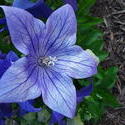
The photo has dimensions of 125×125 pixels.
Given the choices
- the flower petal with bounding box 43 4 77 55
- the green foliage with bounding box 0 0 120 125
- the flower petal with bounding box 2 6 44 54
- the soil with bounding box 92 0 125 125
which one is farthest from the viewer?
the soil with bounding box 92 0 125 125

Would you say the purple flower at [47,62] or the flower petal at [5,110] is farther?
the flower petal at [5,110]

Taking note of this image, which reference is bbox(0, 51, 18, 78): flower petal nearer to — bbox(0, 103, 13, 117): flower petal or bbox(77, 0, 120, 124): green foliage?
bbox(0, 103, 13, 117): flower petal

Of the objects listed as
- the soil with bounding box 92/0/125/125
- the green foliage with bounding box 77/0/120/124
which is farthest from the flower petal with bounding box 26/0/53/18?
the soil with bounding box 92/0/125/125

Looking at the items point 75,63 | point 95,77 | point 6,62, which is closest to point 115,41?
point 95,77

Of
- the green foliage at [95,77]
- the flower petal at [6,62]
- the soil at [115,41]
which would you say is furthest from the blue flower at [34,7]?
the soil at [115,41]

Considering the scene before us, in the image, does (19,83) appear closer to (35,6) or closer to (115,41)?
(35,6)

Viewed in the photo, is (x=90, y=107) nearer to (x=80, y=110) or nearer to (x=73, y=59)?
(x=80, y=110)

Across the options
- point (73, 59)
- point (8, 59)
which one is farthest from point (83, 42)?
point (8, 59)

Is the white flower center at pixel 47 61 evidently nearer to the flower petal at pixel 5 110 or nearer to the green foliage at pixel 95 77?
the flower petal at pixel 5 110
